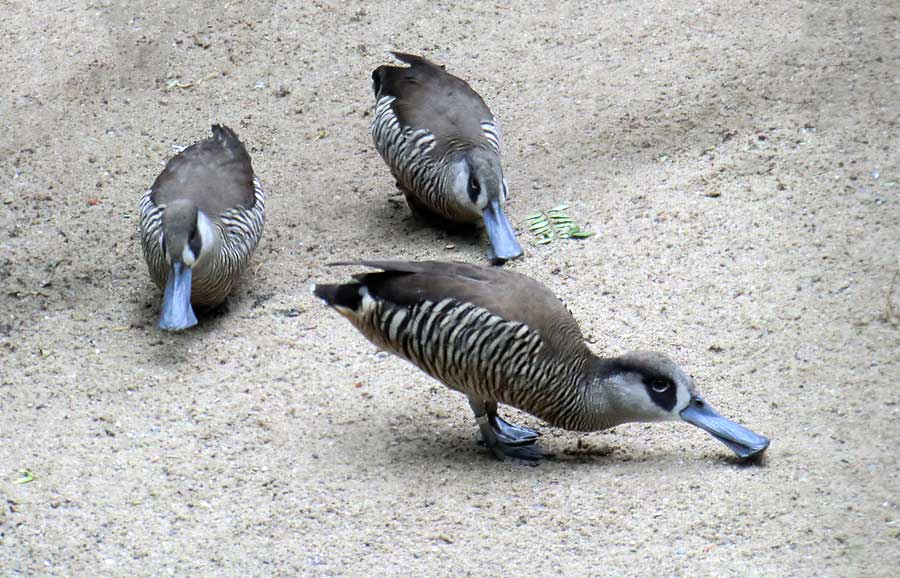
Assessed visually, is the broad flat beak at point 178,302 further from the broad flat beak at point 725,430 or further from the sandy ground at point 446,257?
the broad flat beak at point 725,430

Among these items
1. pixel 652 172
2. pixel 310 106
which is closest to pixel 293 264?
pixel 310 106

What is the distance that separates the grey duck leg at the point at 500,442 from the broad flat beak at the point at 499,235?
5.54ft

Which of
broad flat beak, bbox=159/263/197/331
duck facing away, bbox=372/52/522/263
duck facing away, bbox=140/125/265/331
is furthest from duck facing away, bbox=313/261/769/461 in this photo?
duck facing away, bbox=372/52/522/263

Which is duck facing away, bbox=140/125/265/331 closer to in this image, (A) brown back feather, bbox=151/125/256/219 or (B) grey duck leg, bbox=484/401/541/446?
(A) brown back feather, bbox=151/125/256/219

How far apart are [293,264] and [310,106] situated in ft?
6.24

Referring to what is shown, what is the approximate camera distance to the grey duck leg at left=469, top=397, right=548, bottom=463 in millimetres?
5516

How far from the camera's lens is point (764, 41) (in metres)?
8.59

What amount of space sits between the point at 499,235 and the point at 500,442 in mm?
1988

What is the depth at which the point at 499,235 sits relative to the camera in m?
7.19

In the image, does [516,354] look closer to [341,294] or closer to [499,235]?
[341,294]

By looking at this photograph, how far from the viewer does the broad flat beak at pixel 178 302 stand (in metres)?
6.36

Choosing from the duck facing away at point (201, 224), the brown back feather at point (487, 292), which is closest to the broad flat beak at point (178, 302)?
the duck facing away at point (201, 224)

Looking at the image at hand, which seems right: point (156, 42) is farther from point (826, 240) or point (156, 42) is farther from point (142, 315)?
Result: point (826, 240)

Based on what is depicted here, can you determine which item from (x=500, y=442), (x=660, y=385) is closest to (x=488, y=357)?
(x=500, y=442)
